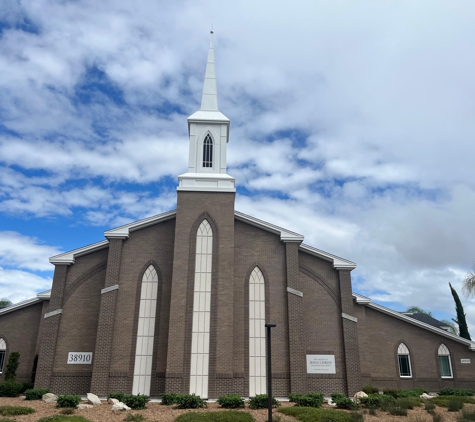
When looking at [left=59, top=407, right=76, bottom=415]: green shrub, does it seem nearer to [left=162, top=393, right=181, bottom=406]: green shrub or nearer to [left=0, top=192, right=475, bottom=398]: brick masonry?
[left=162, top=393, right=181, bottom=406]: green shrub

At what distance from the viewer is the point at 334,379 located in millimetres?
25203

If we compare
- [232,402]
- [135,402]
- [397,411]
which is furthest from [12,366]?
[397,411]

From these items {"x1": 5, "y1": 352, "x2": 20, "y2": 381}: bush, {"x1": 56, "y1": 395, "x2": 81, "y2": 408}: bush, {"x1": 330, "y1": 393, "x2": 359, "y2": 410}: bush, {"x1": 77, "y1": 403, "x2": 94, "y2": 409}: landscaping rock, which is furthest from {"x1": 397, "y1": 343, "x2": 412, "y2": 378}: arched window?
{"x1": 5, "y1": 352, "x2": 20, "y2": 381}: bush

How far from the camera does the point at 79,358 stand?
2481 centimetres

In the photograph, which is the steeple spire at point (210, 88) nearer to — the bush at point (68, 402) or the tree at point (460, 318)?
the bush at point (68, 402)

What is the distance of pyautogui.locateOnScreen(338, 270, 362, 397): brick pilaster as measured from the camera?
25.0 m

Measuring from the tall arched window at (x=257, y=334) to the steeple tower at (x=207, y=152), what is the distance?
578cm

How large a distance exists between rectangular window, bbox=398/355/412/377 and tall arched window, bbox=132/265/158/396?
17.0 metres

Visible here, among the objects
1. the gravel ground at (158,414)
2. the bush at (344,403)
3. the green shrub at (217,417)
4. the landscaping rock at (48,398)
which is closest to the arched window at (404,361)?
the gravel ground at (158,414)

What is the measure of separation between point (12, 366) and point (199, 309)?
11575 millimetres

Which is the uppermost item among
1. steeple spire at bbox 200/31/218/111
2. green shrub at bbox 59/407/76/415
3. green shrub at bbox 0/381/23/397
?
steeple spire at bbox 200/31/218/111

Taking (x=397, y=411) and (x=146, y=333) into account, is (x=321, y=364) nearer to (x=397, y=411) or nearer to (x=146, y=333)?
(x=397, y=411)

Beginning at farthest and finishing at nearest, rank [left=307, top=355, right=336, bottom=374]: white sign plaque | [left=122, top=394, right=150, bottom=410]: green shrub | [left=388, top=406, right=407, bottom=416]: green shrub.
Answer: [left=307, top=355, right=336, bottom=374]: white sign plaque
[left=122, top=394, right=150, bottom=410]: green shrub
[left=388, top=406, right=407, bottom=416]: green shrub

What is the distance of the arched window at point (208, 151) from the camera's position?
28.0 m
